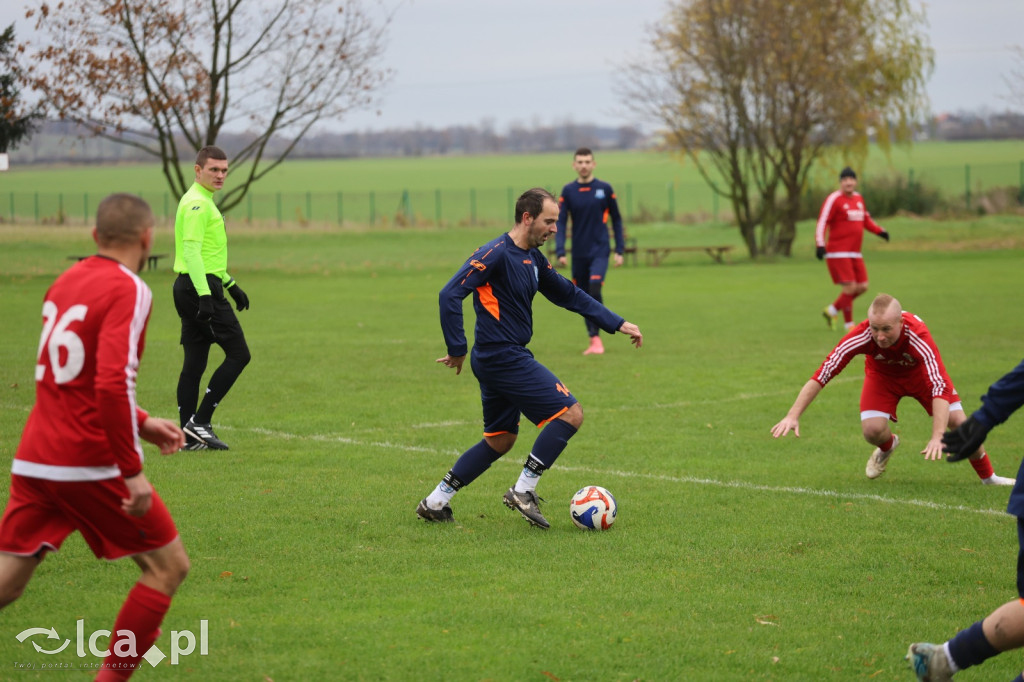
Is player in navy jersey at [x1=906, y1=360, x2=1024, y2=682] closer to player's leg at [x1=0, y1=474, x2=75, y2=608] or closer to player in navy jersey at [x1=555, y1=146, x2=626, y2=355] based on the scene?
Answer: player's leg at [x1=0, y1=474, x2=75, y2=608]

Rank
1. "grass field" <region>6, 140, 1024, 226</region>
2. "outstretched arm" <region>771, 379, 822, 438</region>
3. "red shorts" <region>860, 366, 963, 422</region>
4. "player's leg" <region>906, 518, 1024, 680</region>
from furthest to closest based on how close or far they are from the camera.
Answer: "grass field" <region>6, 140, 1024, 226</region> < "red shorts" <region>860, 366, 963, 422</region> < "outstretched arm" <region>771, 379, 822, 438</region> < "player's leg" <region>906, 518, 1024, 680</region>

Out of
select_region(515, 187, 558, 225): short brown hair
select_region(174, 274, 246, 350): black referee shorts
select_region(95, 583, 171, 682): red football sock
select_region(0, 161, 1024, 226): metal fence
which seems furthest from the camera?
select_region(0, 161, 1024, 226): metal fence

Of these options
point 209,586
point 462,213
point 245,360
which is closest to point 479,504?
point 209,586

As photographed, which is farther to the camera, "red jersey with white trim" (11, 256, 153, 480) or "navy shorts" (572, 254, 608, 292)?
"navy shorts" (572, 254, 608, 292)

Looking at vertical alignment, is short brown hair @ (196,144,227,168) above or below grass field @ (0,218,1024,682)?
above

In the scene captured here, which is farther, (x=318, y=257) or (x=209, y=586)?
(x=318, y=257)

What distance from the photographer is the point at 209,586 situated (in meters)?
5.49

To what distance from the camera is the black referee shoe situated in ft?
29.0

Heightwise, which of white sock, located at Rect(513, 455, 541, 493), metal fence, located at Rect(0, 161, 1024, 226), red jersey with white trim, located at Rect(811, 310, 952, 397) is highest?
metal fence, located at Rect(0, 161, 1024, 226)

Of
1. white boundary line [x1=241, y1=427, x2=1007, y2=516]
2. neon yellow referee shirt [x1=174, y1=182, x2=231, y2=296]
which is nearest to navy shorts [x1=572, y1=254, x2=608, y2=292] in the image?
white boundary line [x1=241, y1=427, x2=1007, y2=516]

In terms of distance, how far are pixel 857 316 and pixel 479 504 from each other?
44.6 feet

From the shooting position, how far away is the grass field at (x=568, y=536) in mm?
4688

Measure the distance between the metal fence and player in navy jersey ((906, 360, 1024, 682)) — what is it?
1681 inches

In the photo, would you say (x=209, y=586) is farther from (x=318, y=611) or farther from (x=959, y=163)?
(x=959, y=163)
